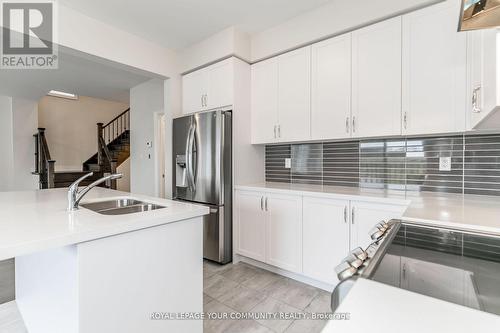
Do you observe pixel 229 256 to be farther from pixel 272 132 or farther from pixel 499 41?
pixel 499 41

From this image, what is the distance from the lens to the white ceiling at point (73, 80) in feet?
12.5

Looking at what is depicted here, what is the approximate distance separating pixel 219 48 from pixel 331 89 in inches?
55.9

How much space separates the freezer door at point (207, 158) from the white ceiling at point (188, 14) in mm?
999

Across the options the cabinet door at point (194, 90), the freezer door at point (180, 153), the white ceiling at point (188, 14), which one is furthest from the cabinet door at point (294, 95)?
the freezer door at point (180, 153)

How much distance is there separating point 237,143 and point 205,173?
509 mm

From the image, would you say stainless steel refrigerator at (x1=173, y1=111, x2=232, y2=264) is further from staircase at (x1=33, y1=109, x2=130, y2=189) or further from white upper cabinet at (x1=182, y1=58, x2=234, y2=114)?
staircase at (x1=33, y1=109, x2=130, y2=189)

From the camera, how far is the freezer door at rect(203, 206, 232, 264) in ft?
8.92

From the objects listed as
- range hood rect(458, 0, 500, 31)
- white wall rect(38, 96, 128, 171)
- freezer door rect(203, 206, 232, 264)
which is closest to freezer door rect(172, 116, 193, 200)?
freezer door rect(203, 206, 232, 264)

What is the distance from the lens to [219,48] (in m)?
2.87

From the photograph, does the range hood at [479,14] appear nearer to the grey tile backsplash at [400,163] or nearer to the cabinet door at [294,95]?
the grey tile backsplash at [400,163]

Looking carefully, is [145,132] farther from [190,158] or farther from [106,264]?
[106,264]

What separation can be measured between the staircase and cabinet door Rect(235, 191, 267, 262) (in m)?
4.06

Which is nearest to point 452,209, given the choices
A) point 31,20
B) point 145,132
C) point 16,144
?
point 31,20

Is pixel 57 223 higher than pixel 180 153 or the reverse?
the reverse
